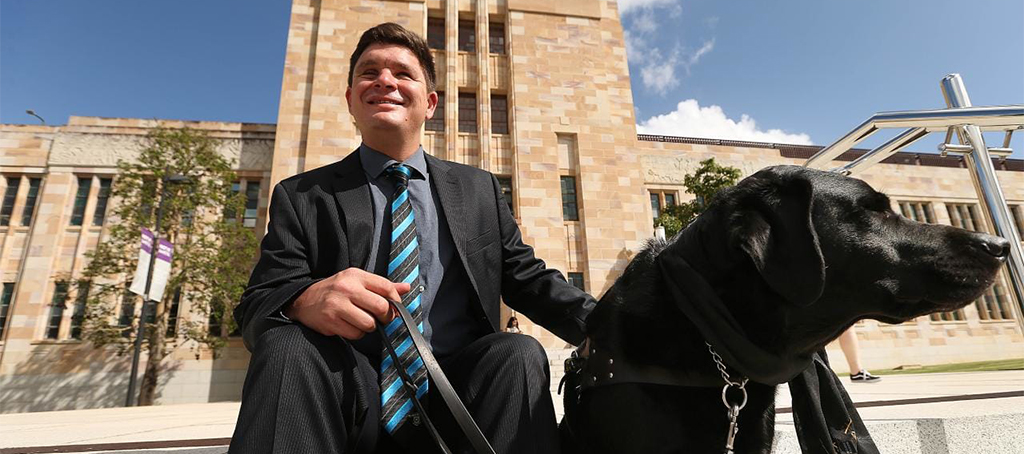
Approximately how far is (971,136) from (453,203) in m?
3.00

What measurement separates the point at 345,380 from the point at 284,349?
179 millimetres

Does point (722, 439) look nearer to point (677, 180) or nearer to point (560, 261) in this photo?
point (560, 261)

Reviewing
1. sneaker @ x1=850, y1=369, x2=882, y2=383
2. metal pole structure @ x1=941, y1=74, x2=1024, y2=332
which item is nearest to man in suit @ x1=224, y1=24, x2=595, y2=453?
metal pole structure @ x1=941, y1=74, x2=1024, y2=332

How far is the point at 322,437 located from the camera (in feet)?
3.51

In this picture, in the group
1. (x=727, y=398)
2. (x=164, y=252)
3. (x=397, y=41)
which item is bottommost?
(x=727, y=398)

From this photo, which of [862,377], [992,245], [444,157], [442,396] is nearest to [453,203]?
[442,396]

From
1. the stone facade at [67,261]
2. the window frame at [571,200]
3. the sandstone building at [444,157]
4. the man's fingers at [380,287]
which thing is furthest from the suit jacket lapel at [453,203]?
the stone facade at [67,261]

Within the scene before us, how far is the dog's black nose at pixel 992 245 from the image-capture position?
50.9 inches

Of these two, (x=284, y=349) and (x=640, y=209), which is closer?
(x=284, y=349)

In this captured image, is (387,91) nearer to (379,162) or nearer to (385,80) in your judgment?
A: (385,80)

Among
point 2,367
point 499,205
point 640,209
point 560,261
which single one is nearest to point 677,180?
point 640,209

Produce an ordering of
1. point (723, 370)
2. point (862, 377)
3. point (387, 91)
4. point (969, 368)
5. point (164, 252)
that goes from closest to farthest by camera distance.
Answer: point (723, 370)
point (387, 91)
point (862, 377)
point (164, 252)
point (969, 368)

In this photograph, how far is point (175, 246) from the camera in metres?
14.5

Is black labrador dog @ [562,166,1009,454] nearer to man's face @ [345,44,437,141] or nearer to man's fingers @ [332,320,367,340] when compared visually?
man's fingers @ [332,320,367,340]
